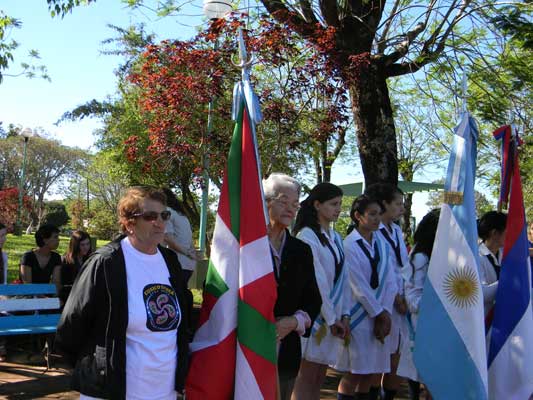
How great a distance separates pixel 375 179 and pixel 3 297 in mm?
4973

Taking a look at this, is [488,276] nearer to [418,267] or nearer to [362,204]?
[418,267]

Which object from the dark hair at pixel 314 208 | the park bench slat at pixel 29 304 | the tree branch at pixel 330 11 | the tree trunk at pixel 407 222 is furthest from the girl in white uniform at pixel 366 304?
the tree trunk at pixel 407 222

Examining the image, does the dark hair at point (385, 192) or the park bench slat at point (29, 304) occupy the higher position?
the dark hair at point (385, 192)

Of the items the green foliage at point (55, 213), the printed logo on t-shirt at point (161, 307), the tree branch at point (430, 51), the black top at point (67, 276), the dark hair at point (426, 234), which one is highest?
the green foliage at point (55, 213)

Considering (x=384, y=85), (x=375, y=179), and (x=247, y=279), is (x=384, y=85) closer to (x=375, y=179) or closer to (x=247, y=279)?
(x=375, y=179)

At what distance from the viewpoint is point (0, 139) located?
48562mm

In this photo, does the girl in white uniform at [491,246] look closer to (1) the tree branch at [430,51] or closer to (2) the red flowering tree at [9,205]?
(1) the tree branch at [430,51]

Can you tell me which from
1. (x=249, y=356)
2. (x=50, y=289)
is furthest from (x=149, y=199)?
(x=50, y=289)

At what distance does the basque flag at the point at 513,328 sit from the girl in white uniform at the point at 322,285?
1.11 meters

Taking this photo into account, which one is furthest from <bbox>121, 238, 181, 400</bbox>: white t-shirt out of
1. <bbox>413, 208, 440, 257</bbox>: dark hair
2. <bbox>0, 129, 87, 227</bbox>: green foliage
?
<bbox>0, 129, 87, 227</bbox>: green foliage

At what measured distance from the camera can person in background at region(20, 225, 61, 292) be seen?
23.4 ft

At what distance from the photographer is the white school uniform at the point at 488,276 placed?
4484 millimetres

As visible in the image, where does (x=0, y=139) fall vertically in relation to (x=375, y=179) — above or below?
above

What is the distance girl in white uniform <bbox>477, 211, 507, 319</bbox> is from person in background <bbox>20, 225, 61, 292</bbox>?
479 cm
